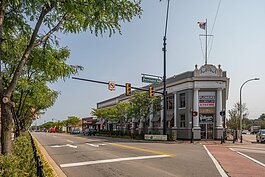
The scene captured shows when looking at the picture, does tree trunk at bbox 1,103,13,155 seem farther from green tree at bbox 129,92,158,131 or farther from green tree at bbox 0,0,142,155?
green tree at bbox 129,92,158,131

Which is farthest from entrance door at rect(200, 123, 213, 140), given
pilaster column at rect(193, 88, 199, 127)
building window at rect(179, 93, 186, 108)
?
building window at rect(179, 93, 186, 108)

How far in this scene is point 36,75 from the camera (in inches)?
608

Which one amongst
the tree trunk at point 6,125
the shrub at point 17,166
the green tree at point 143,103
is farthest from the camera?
the green tree at point 143,103

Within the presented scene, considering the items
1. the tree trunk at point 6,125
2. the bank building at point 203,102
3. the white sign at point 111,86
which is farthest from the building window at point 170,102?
the tree trunk at point 6,125

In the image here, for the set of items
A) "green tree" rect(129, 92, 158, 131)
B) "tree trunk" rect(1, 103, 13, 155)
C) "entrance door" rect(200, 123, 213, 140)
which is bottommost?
"entrance door" rect(200, 123, 213, 140)

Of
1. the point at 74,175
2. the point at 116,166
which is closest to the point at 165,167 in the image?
the point at 116,166

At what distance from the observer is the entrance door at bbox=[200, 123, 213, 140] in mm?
38069

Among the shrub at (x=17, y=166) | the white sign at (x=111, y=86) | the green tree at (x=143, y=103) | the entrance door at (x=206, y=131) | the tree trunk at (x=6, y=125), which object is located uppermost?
the white sign at (x=111, y=86)

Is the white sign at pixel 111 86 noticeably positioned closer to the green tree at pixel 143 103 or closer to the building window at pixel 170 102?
the green tree at pixel 143 103

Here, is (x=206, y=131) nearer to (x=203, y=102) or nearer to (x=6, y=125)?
(x=203, y=102)

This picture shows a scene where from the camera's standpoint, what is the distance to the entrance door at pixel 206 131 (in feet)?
125

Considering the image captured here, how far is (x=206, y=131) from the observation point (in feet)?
125

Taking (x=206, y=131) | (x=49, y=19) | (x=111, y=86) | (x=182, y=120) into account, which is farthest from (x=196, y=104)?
(x=49, y=19)

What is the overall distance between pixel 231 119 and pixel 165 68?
39.5 m
